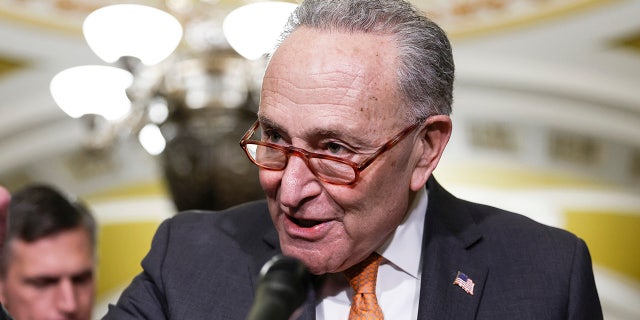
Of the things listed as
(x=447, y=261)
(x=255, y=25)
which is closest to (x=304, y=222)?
(x=447, y=261)

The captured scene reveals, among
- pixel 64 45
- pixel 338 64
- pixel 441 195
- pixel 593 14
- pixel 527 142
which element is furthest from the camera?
pixel 527 142

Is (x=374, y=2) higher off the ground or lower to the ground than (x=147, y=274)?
higher

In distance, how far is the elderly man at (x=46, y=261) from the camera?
2678 millimetres

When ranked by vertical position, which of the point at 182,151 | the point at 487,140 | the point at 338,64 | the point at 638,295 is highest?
the point at 338,64

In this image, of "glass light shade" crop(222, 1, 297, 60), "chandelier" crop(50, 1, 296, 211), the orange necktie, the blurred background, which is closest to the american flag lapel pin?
the orange necktie

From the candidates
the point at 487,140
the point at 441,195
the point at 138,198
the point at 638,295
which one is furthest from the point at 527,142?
the point at 441,195

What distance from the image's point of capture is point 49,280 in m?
2.72

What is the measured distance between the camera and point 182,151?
520 cm

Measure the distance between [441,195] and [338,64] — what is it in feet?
1.36

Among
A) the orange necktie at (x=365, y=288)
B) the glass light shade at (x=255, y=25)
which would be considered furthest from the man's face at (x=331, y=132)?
the glass light shade at (x=255, y=25)

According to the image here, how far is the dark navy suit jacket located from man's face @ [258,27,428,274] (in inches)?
6.4

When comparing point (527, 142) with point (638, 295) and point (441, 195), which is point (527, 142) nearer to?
point (638, 295)

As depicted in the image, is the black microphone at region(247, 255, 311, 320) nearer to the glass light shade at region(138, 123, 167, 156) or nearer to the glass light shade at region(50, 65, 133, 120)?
the glass light shade at region(50, 65, 133, 120)

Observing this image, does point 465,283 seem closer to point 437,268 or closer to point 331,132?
point 437,268
